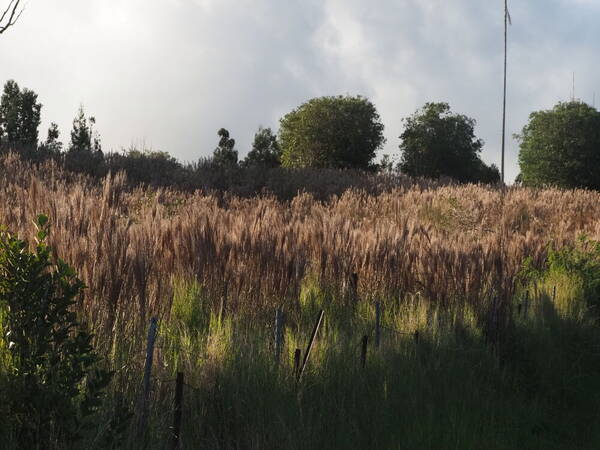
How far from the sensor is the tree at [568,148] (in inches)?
1618

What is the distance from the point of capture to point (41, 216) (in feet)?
9.20

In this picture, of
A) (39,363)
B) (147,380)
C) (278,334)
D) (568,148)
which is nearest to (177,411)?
(147,380)

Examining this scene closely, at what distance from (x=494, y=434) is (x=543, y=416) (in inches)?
37.6

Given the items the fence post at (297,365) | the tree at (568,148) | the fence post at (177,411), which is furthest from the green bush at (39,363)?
Result: the tree at (568,148)

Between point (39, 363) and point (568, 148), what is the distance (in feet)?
143

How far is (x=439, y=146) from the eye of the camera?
4406 cm

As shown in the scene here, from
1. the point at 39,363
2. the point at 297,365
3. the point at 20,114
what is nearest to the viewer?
the point at 39,363

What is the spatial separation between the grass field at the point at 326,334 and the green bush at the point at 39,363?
108 mm

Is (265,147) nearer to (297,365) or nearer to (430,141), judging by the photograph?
(430,141)

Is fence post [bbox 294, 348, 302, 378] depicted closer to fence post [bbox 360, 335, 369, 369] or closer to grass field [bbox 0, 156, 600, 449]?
grass field [bbox 0, 156, 600, 449]

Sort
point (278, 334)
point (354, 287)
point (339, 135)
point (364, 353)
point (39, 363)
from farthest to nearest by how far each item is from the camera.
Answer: point (339, 135), point (354, 287), point (364, 353), point (278, 334), point (39, 363)

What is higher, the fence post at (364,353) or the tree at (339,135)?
the tree at (339,135)

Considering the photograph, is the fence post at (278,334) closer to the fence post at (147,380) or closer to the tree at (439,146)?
the fence post at (147,380)

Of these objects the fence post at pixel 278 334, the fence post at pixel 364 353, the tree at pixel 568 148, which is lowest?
the fence post at pixel 364 353
